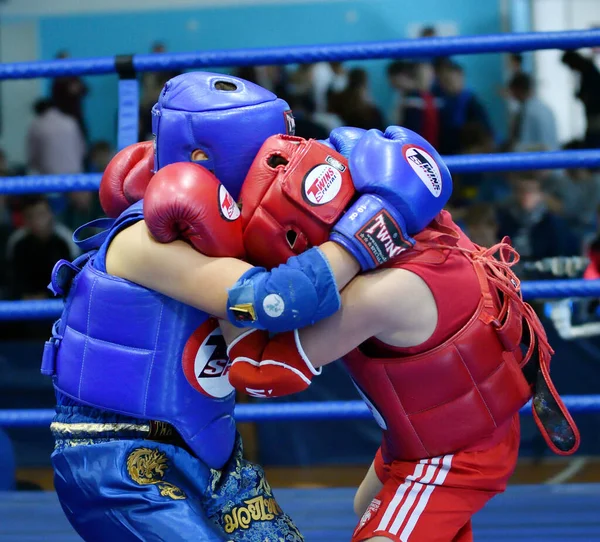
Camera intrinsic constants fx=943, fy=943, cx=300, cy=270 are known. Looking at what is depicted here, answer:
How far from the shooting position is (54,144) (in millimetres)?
6988

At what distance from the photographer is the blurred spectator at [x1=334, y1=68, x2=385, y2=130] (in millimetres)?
6070

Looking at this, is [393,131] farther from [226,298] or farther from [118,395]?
[118,395]

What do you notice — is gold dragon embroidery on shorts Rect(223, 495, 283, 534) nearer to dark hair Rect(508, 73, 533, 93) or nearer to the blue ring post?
the blue ring post

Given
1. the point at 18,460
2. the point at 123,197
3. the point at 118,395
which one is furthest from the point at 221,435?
the point at 18,460

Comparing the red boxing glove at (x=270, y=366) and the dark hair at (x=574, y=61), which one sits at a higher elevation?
the red boxing glove at (x=270, y=366)

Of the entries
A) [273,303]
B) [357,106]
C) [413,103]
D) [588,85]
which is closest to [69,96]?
[357,106]

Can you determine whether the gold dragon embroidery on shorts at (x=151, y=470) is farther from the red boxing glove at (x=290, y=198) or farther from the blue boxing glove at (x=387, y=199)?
the blue boxing glove at (x=387, y=199)

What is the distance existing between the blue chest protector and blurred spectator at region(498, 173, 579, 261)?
2.37 metres

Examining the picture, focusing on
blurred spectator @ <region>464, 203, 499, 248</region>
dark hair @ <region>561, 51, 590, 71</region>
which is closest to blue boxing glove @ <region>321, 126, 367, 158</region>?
blurred spectator @ <region>464, 203, 499, 248</region>

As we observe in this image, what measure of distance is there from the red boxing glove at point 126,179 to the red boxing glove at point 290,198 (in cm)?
33

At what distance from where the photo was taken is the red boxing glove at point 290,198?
1.72m

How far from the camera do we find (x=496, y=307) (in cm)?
189

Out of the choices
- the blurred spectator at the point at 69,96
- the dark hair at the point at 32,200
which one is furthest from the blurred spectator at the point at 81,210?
the blurred spectator at the point at 69,96

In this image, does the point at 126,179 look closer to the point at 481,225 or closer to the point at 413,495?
the point at 413,495
